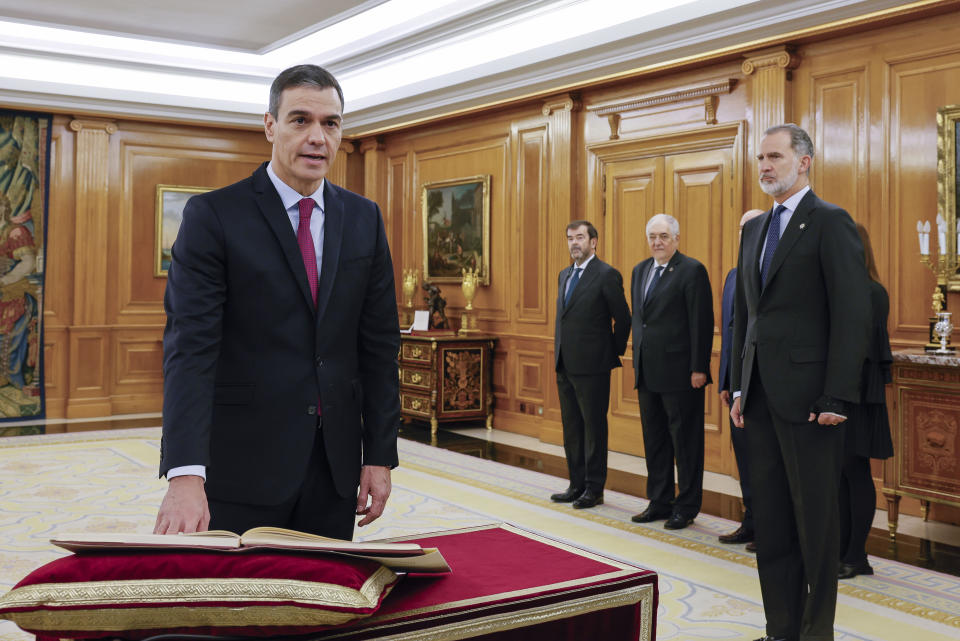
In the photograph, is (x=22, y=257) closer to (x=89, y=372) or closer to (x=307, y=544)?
(x=89, y=372)

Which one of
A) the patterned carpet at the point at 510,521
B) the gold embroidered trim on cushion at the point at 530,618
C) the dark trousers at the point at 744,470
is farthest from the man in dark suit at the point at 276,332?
the dark trousers at the point at 744,470

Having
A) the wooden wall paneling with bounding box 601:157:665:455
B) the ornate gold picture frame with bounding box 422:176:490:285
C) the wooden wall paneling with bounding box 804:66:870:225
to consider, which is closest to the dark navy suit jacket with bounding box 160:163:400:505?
the wooden wall paneling with bounding box 804:66:870:225

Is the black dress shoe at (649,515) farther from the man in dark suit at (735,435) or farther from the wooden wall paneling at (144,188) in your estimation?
the wooden wall paneling at (144,188)

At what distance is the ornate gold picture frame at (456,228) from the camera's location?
365 inches

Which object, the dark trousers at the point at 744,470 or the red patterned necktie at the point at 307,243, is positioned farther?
the dark trousers at the point at 744,470

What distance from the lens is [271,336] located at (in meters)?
1.93

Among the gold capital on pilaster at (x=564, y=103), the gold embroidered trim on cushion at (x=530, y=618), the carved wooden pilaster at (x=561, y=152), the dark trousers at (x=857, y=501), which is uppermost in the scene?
the gold capital on pilaster at (x=564, y=103)

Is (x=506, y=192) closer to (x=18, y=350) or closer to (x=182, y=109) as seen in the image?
(x=182, y=109)

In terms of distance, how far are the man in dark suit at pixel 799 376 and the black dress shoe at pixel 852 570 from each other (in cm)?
110

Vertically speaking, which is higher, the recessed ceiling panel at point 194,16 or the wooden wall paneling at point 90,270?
the recessed ceiling panel at point 194,16

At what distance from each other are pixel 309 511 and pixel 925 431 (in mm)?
4091

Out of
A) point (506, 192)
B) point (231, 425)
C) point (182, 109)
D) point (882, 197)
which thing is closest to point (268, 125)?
point (231, 425)

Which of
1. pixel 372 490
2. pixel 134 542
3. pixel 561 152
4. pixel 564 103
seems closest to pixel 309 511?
pixel 372 490

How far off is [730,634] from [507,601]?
208 centimetres
